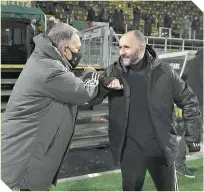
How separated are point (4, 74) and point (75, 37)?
4.43 m

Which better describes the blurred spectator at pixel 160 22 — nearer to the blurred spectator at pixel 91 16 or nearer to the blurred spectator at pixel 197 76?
the blurred spectator at pixel 91 16

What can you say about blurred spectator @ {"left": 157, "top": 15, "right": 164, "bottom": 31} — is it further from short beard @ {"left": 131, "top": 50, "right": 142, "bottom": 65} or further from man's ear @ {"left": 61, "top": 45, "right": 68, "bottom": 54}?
man's ear @ {"left": 61, "top": 45, "right": 68, "bottom": 54}

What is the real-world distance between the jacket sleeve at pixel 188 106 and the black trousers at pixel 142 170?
297mm

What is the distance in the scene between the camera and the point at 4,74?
575cm

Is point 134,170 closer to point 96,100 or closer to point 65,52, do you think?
point 96,100

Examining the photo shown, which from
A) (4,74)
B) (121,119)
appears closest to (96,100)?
(121,119)

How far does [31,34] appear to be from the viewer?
263 inches

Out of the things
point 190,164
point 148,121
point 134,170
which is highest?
point 148,121

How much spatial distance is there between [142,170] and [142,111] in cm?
42

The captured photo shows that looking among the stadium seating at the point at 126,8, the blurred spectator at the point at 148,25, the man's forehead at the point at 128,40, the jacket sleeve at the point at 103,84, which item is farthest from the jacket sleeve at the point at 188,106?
the blurred spectator at the point at 148,25

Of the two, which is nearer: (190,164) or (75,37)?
(75,37)

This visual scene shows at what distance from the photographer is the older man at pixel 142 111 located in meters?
1.97

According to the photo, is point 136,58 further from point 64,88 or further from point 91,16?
point 91,16

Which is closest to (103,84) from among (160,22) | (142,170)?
(142,170)
